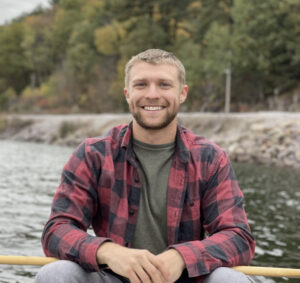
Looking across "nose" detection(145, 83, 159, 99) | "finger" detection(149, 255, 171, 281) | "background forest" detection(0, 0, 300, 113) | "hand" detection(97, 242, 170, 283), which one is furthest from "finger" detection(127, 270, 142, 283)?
"background forest" detection(0, 0, 300, 113)

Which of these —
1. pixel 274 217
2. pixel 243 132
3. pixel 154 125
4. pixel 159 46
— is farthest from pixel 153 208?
pixel 159 46

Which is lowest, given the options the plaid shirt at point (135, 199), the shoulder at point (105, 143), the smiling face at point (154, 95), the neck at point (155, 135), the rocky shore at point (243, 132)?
the rocky shore at point (243, 132)

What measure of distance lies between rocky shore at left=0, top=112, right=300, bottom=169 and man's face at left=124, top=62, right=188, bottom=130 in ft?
60.8

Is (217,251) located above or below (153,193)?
below

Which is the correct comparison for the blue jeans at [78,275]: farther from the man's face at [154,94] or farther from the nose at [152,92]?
the nose at [152,92]

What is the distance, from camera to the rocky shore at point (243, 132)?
72.1 feet

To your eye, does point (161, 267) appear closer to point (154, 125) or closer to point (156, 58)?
point (154, 125)

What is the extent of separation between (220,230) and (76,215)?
91 centimetres

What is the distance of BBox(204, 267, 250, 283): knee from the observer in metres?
2.43

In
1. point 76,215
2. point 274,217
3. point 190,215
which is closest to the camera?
point 76,215

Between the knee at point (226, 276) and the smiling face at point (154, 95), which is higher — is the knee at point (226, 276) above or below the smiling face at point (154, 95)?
below

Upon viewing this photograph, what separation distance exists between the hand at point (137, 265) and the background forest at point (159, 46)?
107ft

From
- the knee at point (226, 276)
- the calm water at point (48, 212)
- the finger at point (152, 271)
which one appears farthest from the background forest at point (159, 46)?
the finger at point (152, 271)

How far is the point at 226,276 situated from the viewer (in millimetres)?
2471
